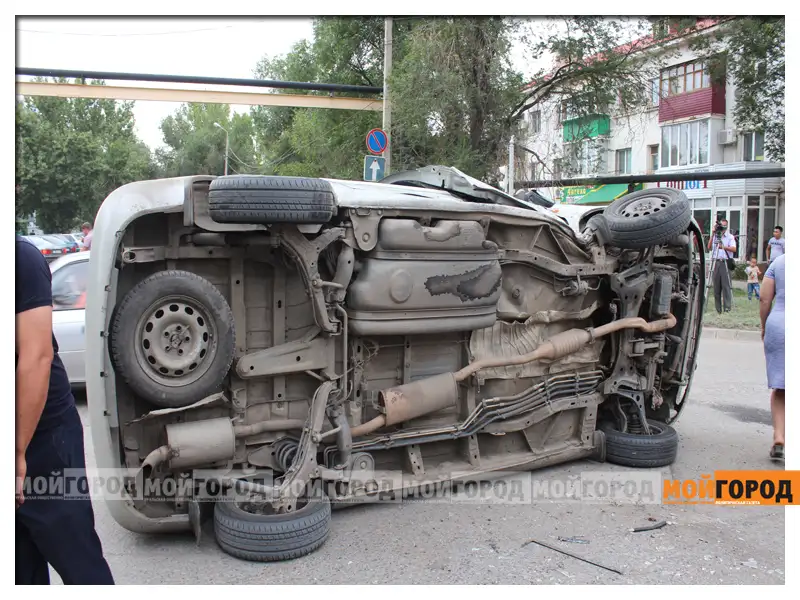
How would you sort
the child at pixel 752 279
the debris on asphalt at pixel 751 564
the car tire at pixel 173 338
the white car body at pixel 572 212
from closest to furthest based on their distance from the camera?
the car tire at pixel 173 338
the debris on asphalt at pixel 751 564
the white car body at pixel 572 212
the child at pixel 752 279

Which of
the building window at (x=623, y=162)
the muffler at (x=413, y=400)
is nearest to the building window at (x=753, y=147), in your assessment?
the building window at (x=623, y=162)

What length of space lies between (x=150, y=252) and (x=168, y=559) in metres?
1.69

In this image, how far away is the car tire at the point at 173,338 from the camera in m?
3.59

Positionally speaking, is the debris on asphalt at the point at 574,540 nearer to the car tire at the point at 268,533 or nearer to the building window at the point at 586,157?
the car tire at the point at 268,533

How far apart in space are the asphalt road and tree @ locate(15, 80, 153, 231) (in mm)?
29724

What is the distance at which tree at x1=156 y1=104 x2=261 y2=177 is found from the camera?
49.3 meters

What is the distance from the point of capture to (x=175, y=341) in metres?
3.71

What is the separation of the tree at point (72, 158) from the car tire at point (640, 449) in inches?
1177

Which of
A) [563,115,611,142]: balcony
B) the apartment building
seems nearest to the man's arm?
the apartment building

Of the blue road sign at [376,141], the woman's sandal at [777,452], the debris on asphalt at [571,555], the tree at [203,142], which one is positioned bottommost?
the debris on asphalt at [571,555]

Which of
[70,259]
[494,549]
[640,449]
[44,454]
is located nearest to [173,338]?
[44,454]

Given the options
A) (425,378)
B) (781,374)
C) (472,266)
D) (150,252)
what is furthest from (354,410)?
(781,374)

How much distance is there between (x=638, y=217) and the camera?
513cm

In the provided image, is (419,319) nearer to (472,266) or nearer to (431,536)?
(472,266)
